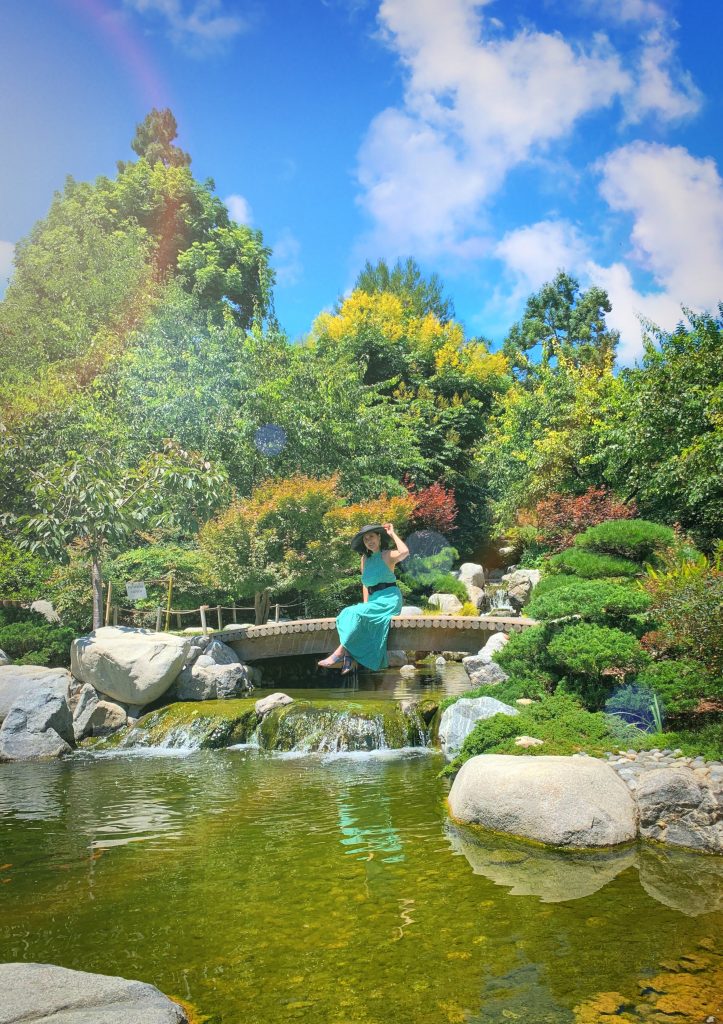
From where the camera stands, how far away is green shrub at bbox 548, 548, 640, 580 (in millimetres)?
12281

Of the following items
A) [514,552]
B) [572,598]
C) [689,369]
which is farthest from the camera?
[514,552]

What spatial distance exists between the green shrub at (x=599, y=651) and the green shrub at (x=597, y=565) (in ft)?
9.43

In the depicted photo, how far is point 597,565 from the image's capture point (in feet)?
40.8

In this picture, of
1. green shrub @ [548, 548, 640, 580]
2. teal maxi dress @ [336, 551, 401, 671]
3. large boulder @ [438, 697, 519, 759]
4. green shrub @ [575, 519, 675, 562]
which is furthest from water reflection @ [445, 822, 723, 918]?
green shrub @ [575, 519, 675, 562]

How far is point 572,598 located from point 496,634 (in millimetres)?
7273

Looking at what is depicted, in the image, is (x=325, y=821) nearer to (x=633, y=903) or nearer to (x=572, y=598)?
(x=633, y=903)

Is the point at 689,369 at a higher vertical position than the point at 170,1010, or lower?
higher

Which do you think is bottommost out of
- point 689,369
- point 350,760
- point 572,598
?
point 350,760

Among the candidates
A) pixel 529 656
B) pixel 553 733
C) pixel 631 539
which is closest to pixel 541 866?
pixel 553 733

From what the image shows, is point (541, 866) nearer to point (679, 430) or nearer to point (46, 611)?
point (679, 430)

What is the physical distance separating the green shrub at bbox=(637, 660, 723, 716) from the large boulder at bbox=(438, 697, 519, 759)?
194 centimetres

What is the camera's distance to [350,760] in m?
11.2

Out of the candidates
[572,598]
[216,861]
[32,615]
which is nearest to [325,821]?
[216,861]

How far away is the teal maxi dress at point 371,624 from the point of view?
6.63 m
